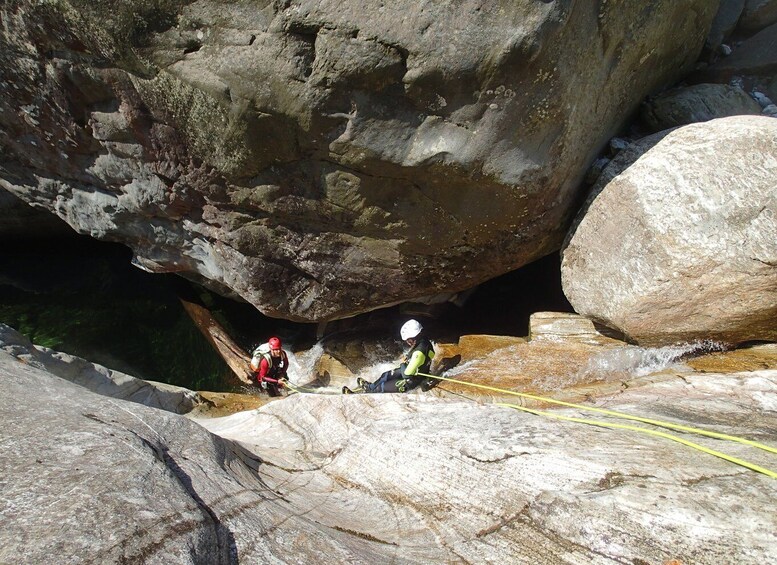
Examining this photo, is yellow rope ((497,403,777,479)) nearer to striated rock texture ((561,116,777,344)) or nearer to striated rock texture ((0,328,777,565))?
striated rock texture ((0,328,777,565))

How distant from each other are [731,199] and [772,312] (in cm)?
125

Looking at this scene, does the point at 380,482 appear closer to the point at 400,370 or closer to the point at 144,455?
the point at 144,455

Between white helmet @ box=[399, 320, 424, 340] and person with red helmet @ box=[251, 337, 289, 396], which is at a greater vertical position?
white helmet @ box=[399, 320, 424, 340]

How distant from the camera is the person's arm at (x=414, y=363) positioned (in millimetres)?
7016

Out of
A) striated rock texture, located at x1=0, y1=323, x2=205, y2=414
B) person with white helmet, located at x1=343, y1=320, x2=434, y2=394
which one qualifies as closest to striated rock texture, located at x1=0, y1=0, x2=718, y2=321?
person with white helmet, located at x1=343, y1=320, x2=434, y2=394

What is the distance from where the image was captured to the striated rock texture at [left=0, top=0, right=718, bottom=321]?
4617mm

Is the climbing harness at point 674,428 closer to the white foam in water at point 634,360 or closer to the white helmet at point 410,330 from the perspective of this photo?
the white foam in water at point 634,360

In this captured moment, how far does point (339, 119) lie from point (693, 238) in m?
3.88

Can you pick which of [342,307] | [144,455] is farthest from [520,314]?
[144,455]

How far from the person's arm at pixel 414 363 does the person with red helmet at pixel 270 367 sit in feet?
8.03

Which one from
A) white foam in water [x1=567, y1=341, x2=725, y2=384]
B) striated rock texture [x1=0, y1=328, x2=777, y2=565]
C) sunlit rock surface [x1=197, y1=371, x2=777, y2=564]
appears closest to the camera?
striated rock texture [x1=0, y1=328, x2=777, y2=565]

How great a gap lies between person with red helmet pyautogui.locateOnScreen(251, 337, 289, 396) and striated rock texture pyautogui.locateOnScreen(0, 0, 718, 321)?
120 centimetres

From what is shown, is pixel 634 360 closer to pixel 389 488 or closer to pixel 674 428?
pixel 674 428

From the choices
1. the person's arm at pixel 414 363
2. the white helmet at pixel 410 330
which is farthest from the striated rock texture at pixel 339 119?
the person's arm at pixel 414 363
